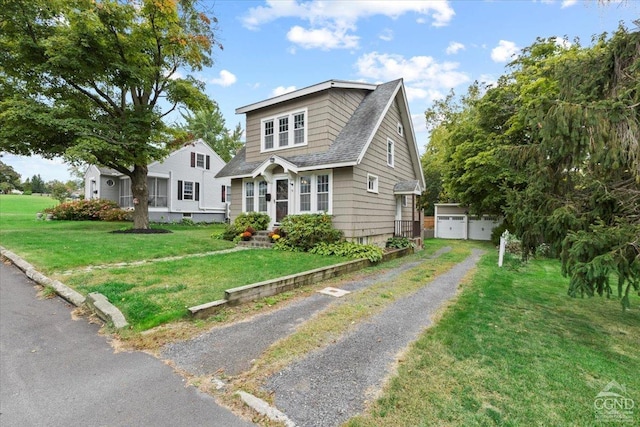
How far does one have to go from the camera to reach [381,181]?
41.8ft

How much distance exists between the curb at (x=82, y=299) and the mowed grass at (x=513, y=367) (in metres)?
3.70

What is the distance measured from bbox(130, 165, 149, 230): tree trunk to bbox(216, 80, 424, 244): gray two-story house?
4875 mm

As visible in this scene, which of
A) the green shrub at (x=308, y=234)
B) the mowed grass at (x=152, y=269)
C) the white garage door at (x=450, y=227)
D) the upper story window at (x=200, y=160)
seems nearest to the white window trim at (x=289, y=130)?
the green shrub at (x=308, y=234)

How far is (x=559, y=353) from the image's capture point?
3.68m

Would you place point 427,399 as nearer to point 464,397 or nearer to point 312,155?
point 464,397

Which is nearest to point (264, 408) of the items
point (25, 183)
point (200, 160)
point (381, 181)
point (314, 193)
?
point (314, 193)

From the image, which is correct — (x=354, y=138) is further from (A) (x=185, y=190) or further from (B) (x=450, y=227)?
(A) (x=185, y=190)

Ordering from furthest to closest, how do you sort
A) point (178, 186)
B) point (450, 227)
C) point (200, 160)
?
point (200, 160), point (178, 186), point (450, 227)

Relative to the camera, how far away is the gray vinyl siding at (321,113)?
1149cm

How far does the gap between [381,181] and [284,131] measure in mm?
4739

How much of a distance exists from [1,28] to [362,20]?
14798mm


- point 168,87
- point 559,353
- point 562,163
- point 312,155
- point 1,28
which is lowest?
point 559,353

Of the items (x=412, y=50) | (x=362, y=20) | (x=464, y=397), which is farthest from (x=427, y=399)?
(x=412, y=50)

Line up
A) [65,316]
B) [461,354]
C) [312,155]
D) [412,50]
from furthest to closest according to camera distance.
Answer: [412,50] → [312,155] → [65,316] → [461,354]
